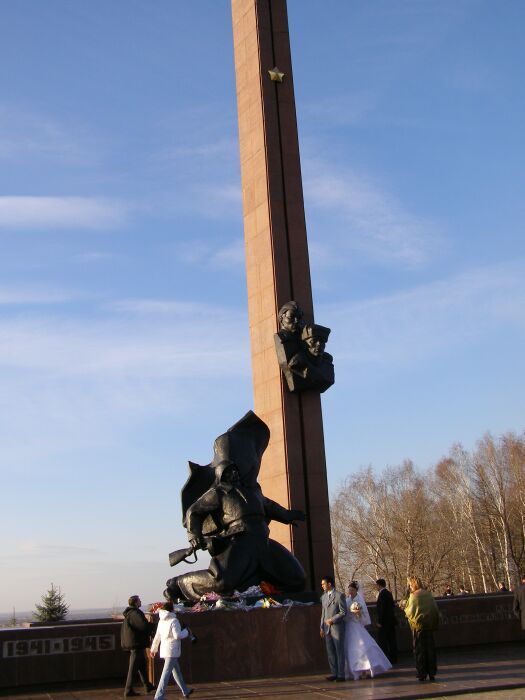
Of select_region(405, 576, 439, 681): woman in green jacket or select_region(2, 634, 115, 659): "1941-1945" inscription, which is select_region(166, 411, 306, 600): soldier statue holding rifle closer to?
select_region(2, 634, 115, 659): "1941-1945" inscription

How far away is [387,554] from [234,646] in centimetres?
3074

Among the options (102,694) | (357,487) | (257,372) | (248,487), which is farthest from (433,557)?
(102,694)

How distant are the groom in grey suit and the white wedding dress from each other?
14 centimetres

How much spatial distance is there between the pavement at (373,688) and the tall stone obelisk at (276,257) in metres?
4.01

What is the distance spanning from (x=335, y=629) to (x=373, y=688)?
1.11 m

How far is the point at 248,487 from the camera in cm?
1307

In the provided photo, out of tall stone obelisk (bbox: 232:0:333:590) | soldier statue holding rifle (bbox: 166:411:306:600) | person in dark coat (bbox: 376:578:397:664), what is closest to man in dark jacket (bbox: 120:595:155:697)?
soldier statue holding rifle (bbox: 166:411:306:600)

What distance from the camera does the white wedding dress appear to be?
10.9 metres

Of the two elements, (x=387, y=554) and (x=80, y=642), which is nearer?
(x=80, y=642)

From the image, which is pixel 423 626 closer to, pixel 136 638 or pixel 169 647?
pixel 169 647

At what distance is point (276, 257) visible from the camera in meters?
16.8

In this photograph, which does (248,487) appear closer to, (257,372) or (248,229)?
(257,372)

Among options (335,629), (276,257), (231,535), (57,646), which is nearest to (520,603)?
(335,629)

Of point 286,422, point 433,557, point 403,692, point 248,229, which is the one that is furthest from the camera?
point 433,557
